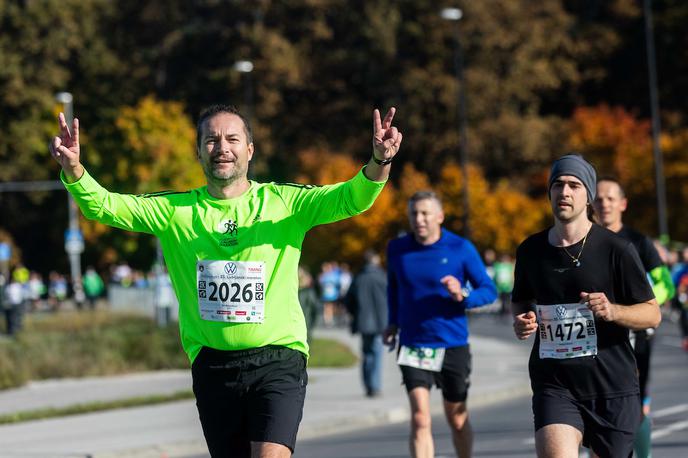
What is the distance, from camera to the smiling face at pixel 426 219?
33.9 ft

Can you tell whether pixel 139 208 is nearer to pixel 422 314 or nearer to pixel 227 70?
pixel 422 314

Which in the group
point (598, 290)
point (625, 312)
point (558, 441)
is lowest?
point (558, 441)

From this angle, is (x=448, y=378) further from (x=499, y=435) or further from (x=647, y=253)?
(x=499, y=435)

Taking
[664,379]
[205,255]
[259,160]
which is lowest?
[664,379]

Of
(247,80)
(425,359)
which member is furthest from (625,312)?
(247,80)

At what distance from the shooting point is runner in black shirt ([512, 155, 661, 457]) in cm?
704

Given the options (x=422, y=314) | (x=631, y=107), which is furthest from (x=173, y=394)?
(x=631, y=107)

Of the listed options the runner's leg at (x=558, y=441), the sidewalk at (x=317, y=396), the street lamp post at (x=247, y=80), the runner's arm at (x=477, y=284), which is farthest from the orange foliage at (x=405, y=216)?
the runner's leg at (x=558, y=441)

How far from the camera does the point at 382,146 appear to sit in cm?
623

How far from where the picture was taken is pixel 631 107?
68.4 meters

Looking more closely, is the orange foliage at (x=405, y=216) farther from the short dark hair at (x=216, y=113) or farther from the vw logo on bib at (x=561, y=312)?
the short dark hair at (x=216, y=113)

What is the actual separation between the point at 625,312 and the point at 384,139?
1.52 meters

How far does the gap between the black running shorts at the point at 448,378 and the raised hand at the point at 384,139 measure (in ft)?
13.4

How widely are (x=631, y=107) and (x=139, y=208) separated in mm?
63432
